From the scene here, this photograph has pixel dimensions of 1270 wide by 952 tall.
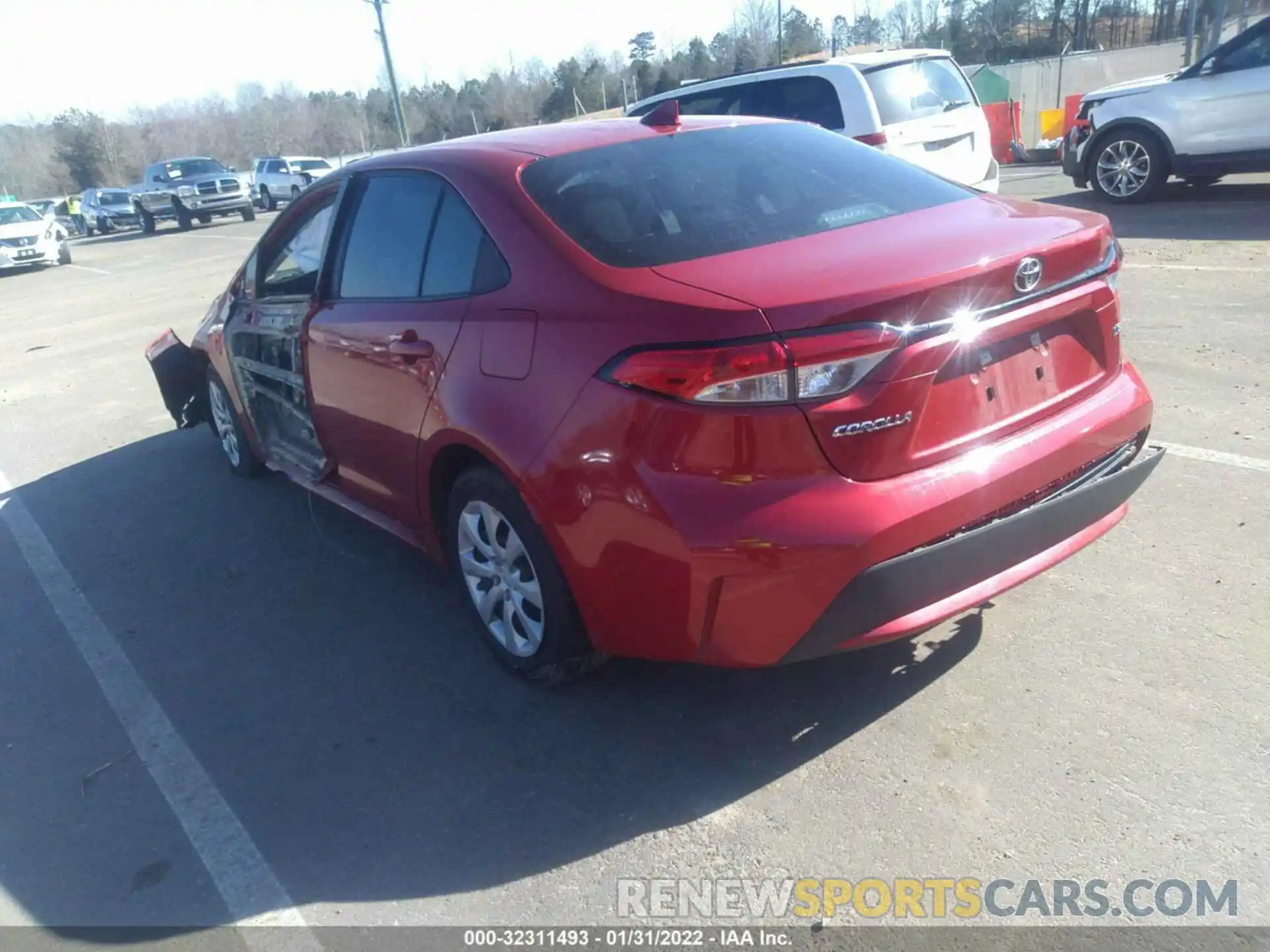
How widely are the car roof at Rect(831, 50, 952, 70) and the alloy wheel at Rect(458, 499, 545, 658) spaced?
268 inches

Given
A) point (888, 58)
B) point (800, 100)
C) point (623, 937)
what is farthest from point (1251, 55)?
point (623, 937)

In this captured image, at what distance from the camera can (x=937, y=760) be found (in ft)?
9.96

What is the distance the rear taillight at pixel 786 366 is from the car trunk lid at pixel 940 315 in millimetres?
23

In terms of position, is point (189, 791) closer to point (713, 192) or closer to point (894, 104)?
point (713, 192)

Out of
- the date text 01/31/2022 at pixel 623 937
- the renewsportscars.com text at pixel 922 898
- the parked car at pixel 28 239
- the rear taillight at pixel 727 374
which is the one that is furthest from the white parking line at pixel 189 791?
the parked car at pixel 28 239

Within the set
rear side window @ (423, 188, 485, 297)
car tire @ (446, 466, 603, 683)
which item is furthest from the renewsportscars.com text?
rear side window @ (423, 188, 485, 297)

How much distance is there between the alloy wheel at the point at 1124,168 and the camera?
11531 mm

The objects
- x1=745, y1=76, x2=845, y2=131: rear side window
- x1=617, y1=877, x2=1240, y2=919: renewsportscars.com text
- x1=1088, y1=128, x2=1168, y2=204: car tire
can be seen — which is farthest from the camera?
x1=1088, y1=128, x2=1168, y2=204: car tire

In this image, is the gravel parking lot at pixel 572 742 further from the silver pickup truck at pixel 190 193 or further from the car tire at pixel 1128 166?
the silver pickup truck at pixel 190 193

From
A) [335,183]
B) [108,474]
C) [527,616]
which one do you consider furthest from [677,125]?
[108,474]

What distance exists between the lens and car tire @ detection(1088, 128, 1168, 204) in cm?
1143

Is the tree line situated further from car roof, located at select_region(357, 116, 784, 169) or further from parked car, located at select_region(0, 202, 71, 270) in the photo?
car roof, located at select_region(357, 116, 784, 169)

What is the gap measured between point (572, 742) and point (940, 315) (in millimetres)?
1689

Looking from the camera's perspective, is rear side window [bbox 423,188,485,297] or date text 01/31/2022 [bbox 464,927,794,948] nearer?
date text 01/31/2022 [bbox 464,927,794,948]
